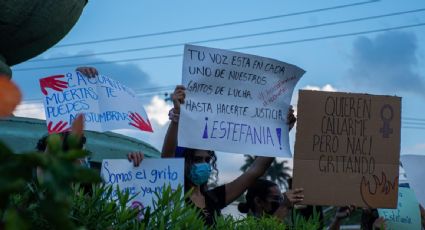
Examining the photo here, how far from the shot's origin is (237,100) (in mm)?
4910

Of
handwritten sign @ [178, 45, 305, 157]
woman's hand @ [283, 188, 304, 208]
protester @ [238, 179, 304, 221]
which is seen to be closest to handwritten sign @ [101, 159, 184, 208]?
handwritten sign @ [178, 45, 305, 157]

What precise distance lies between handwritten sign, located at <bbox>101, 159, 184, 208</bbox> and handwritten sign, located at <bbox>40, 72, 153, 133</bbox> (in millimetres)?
549

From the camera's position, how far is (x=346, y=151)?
16.0 ft

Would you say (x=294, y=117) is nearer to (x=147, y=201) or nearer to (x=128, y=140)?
(x=147, y=201)

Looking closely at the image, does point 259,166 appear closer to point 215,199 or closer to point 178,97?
point 215,199

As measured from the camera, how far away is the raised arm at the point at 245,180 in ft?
14.4

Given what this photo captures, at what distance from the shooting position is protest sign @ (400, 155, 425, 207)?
18.8 feet

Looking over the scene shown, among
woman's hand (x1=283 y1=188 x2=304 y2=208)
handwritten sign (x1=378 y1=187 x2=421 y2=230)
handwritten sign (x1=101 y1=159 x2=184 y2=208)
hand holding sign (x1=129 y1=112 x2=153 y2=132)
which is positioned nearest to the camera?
handwritten sign (x1=101 y1=159 x2=184 y2=208)

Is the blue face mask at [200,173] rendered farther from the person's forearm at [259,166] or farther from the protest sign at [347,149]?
the protest sign at [347,149]

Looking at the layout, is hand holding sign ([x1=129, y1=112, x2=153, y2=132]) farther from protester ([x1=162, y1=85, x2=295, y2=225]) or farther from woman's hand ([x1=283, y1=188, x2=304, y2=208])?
woman's hand ([x1=283, y1=188, x2=304, y2=208])

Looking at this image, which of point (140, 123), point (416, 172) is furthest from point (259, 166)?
point (416, 172)

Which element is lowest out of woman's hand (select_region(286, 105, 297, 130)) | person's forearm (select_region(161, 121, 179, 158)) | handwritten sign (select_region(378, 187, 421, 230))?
handwritten sign (select_region(378, 187, 421, 230))

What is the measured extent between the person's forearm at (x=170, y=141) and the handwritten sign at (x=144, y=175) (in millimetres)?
267

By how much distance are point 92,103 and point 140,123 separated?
1.18 feet
